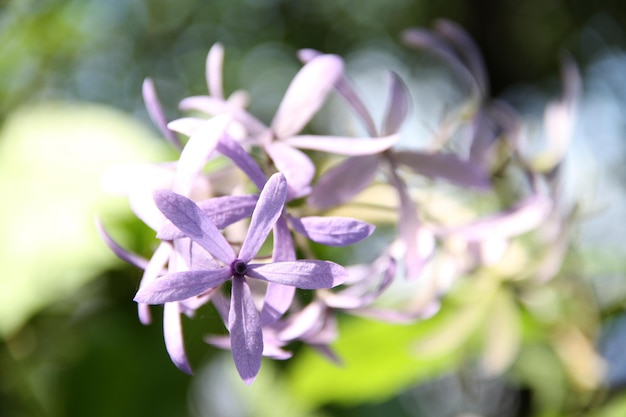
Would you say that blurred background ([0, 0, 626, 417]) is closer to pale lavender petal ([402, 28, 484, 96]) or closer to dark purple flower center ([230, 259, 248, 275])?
pale lavender petal ([402, 28, 484, 96])

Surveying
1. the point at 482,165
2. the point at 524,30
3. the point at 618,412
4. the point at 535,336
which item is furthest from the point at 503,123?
the point at 524,30

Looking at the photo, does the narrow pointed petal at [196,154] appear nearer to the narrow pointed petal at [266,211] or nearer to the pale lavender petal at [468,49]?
the narrow pointed petal at [266,211]

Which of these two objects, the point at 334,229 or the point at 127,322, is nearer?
the point at 334,229

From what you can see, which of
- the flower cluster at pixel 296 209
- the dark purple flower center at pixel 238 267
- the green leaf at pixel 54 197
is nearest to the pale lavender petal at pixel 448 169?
the flower cluster at pixel 296 209

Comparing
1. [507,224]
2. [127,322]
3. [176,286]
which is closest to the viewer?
[176,286]

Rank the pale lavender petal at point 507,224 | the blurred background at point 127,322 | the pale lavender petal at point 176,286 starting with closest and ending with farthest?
the pale lavender petal at point 176,286
the pale lavender petal at point 507,224
the blurred background at point 127,322

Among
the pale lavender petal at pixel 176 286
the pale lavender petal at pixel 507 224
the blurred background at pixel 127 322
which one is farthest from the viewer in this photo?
the blurred background at pixel 127 322

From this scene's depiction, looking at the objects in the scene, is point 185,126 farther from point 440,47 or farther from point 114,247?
point 440,47

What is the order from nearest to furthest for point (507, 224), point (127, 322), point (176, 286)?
point (176, 286), point (507, 224), point (127, 322)

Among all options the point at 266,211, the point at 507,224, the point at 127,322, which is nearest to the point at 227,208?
the point at 266,211
